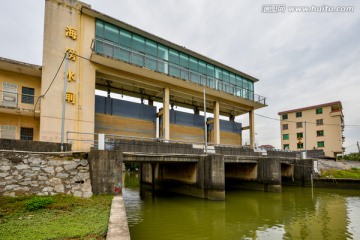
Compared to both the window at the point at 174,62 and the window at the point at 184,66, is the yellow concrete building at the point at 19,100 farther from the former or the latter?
the window at the point at 184,66

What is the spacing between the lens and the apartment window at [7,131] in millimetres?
17188

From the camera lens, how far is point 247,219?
1296 cm

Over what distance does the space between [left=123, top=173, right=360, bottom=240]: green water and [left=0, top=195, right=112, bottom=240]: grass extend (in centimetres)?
242

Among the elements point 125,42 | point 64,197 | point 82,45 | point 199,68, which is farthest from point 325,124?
point 64,197

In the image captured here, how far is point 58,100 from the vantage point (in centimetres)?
1772

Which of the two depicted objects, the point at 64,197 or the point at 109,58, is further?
the point at 109,58

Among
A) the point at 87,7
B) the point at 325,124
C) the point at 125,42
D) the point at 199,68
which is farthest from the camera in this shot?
the point at 325,124

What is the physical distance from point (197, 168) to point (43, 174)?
37.0 ft

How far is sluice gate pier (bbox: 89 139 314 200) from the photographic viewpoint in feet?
41.1

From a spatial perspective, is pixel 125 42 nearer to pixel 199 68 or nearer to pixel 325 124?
pixel 199 68

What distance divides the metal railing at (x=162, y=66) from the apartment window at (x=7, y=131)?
29.3ft

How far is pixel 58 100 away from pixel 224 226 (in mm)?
15009

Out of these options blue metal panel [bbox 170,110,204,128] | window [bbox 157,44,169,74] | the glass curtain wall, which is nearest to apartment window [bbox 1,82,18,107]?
the glass curtain wall

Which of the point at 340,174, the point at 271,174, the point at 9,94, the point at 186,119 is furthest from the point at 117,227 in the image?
the point at 340,174
